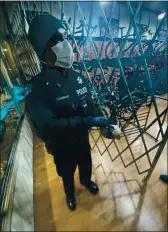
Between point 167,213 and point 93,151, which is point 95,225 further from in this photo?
point 93,151

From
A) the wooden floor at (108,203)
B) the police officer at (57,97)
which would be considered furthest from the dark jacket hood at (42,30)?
the wooden floor at (108,203)

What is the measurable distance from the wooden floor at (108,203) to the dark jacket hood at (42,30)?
132 centimetres

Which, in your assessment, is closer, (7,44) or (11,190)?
(11,190)

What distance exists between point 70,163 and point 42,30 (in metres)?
0.94

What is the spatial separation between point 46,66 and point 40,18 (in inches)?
11.1

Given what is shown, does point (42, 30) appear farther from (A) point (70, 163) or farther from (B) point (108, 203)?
(B) point (108, 203)

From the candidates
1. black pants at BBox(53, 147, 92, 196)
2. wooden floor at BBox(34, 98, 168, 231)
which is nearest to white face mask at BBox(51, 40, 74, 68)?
black pants at BBox(53, 147, 92, 196)

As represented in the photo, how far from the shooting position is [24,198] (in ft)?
4.19

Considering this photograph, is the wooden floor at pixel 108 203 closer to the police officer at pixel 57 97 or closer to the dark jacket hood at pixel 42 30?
the police officer at pixel 57 97

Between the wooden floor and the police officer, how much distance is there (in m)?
0.54

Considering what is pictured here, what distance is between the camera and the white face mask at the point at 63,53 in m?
0.92

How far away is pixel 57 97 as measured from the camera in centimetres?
94

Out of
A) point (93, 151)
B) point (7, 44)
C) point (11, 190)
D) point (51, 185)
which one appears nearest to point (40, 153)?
point (51, 185)

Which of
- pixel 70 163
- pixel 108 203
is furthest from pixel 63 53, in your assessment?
pixel 108 203
